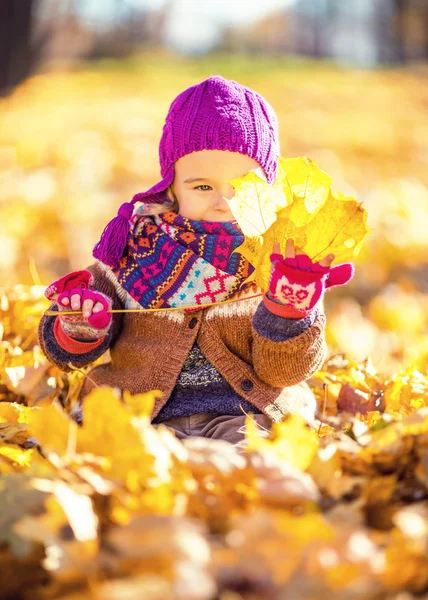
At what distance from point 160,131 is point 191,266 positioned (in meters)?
9.90

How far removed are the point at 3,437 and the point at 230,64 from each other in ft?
73.5

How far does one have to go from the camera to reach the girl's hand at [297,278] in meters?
1.72

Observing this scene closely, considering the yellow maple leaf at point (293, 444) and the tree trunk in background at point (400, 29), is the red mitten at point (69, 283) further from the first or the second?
the tree trunk in background at point (400, 29)

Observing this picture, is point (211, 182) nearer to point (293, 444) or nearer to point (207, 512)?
point (293, 444)

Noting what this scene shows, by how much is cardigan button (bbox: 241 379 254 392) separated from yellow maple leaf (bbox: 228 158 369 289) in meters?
0.31

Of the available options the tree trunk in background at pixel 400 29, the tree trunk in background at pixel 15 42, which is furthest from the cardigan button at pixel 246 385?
the tree trunk in background at pixel 400 29

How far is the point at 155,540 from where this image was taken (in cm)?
110

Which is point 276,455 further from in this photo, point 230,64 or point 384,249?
point 230,64

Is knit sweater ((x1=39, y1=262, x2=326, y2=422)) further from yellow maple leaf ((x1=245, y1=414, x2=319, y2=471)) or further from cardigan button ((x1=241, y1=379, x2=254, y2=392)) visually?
yellow maple leaf ((x1=245, y1=414, x2=319, y2=471))

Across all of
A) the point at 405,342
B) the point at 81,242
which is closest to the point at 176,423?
the point at 405,342

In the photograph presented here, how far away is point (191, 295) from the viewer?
7.01 feet

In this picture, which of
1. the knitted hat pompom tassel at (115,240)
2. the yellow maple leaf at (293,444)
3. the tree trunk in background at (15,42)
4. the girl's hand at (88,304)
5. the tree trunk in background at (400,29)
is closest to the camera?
the yellow maple leaf at (293,444)

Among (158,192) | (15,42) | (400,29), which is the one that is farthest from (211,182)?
(400,29)

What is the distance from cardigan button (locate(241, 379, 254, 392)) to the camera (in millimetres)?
2074
